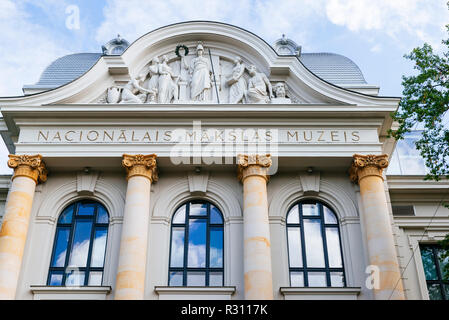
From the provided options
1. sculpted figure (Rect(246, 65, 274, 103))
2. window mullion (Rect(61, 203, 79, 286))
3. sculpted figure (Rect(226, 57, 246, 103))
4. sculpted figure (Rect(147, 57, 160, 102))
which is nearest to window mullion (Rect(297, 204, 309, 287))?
sculpted figure (Rect(246, 65, 274, 103))

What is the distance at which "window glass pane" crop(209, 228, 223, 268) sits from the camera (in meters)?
16.8

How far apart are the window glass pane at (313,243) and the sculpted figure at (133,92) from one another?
263 inches

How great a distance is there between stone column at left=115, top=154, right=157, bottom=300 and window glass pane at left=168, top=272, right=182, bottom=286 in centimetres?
106

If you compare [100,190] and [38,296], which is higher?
[100,190]

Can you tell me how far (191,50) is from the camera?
789 inches

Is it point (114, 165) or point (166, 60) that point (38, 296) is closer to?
point (114, 165)

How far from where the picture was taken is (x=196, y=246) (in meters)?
17.0

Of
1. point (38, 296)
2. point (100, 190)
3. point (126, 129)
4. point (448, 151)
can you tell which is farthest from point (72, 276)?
point (448, 151)

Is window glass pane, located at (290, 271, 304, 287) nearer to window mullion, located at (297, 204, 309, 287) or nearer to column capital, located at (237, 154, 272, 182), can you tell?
window mullion, located at (297, 204, 309, 287)

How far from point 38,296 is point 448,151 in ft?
37.8

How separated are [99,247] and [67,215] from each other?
1.62m

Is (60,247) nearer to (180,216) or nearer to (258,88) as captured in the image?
(180,216)

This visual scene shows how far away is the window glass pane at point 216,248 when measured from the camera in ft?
55.0

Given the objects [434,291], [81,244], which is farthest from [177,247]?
[434,291]
